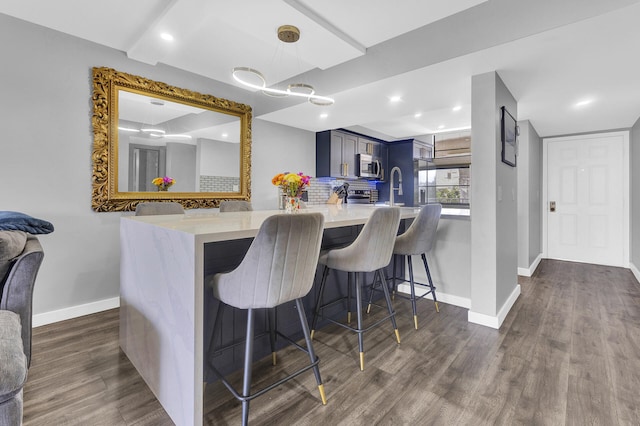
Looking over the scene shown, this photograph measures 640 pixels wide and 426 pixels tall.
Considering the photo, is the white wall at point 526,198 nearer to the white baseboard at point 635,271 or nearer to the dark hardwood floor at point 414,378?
the white baseboard at point 635,271

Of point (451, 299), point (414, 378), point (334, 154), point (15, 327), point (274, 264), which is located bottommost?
point (414, 378)

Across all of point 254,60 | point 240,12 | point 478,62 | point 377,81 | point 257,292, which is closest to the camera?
point 257,292

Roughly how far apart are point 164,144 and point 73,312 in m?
1.81

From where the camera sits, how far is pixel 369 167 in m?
6.02

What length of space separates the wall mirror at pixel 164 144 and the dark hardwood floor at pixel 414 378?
1291 mm

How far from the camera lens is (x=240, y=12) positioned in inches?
83.0

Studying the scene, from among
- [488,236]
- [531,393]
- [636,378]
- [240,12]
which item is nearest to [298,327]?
[531,393]

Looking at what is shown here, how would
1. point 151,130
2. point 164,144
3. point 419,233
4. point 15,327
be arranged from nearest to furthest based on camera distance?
1. point 15,327
2. point 419,233
3. point 151,130
4. point 164,144

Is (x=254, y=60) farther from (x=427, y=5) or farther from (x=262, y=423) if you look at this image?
(x=262, y=423)

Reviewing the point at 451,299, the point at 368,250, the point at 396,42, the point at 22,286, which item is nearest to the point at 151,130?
the point at 22,286

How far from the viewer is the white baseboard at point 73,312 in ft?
8.29

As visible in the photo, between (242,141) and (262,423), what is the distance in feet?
10.8

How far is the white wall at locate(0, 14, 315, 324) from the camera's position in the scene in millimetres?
2393

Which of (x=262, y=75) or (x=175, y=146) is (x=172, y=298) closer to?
(x=262, y=75)
